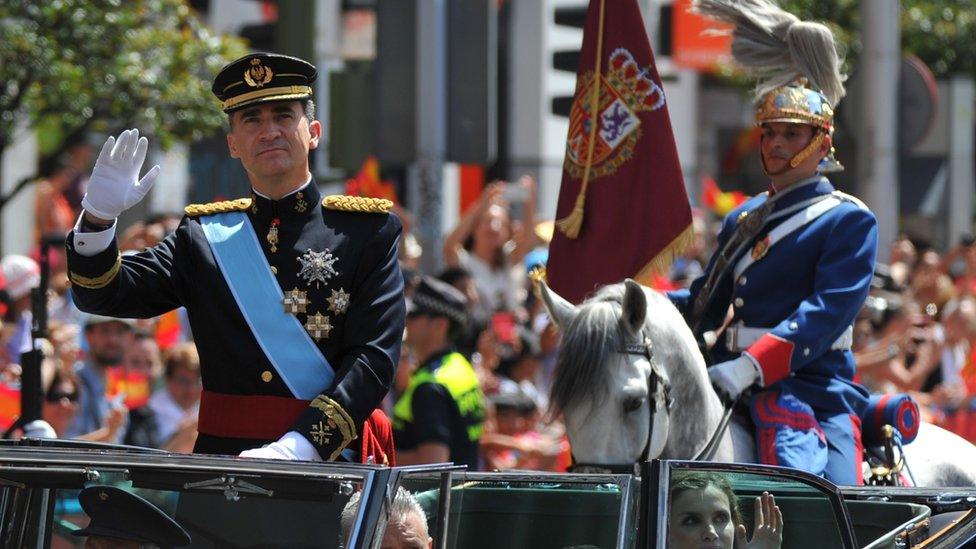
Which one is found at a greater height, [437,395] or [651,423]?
[651,423]

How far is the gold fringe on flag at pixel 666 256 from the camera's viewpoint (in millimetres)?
7043

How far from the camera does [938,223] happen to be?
22406mm

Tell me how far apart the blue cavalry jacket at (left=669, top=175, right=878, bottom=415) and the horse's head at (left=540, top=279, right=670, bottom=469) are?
472mm

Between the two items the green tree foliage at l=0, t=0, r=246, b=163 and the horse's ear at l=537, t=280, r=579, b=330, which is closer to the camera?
the horse's ear at l=537, t=280, r=579, b=330

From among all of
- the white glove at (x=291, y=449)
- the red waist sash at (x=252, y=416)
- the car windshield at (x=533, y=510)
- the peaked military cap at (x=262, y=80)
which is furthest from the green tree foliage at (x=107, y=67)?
the car windshield at (x=533, y=510)

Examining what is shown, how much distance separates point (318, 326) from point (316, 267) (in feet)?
0.54

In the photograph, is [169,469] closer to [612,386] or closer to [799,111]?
[612,386]

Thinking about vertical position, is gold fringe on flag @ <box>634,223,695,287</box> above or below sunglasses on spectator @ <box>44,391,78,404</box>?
above

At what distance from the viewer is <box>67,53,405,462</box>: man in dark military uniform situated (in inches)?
191

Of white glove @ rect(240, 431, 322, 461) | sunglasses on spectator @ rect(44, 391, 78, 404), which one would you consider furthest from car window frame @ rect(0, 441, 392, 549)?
sunglasses on spectator @ rect(44, 391, 78, 404)

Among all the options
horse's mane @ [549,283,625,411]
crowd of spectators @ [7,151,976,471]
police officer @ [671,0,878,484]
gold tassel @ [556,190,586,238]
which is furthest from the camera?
crowd of spectators @ [7,151,976,471]

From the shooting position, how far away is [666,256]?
707cm

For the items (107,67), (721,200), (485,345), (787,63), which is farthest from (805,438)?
(721,200)

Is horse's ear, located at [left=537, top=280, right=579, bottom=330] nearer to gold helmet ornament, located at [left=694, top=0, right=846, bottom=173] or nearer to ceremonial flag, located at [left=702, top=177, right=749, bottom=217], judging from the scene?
gold helmet ornament, located at [left=694, top=0, right=846, bottom=173]
